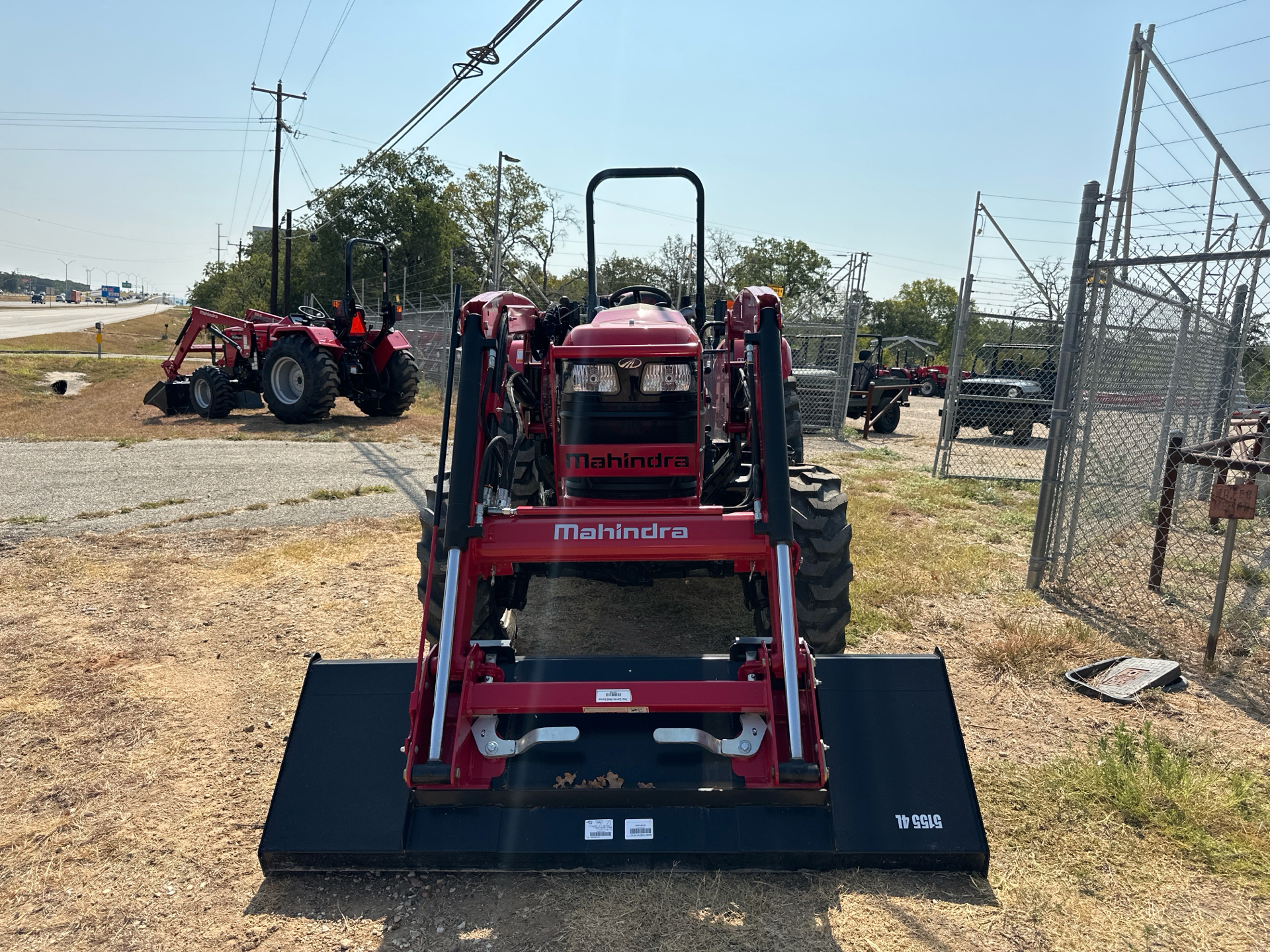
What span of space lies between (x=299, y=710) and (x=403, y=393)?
1233cm

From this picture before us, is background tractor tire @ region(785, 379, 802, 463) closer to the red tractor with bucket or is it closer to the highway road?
the red tractor with bucket

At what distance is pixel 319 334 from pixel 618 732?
12081 mm

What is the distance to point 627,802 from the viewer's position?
2643mm

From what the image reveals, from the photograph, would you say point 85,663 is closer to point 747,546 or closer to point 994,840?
point 747,546

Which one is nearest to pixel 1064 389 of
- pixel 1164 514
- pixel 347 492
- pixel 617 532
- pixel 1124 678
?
pixel 1164 514

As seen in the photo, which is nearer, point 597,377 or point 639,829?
point 639,829

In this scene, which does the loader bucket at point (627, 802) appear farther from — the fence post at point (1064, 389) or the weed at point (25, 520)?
the weed at point (25, 520)

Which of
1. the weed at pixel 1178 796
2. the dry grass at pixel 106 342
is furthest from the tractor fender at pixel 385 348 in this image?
the dry grass at pixel 106 342

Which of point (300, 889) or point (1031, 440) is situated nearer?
point (300, 889)

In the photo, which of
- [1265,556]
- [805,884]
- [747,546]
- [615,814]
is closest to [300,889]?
[615,814]

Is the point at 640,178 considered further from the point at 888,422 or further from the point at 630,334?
the point at 888,422

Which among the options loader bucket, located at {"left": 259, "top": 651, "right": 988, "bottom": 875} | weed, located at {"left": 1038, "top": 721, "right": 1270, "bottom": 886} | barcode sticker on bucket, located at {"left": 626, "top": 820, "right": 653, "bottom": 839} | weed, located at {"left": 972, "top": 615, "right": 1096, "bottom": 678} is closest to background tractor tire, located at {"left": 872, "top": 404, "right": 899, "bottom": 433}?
weed, located at {"left": 972, "top": 615, "right": 1096, "bottom": 678}

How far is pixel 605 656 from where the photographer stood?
2.89 m

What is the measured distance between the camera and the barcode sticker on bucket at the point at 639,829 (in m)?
2.57
